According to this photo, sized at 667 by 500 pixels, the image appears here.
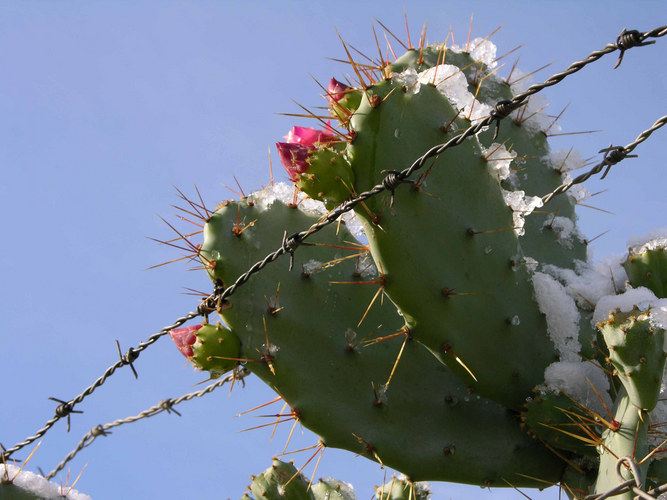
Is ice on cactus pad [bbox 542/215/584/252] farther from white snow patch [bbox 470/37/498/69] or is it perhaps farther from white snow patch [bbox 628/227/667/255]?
white snow patch [bbox 470/37/498/69]

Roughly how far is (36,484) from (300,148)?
113 cm

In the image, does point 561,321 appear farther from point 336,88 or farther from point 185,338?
point 185,338

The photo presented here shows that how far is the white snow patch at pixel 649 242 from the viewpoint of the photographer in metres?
1.63

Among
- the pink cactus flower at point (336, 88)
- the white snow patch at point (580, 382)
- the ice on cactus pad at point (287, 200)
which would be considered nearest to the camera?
the white snow patch at point (580, 382)

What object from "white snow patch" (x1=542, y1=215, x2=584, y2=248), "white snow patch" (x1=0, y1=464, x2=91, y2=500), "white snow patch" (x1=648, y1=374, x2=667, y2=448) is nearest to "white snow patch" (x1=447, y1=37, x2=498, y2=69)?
"white snow patch" (x1=542, y1=215, x2=584, y2=248)

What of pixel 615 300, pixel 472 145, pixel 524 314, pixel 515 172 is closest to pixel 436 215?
pixel 472 145

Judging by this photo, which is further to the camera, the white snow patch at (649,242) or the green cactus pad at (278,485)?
the green cactus pad at (278,485)

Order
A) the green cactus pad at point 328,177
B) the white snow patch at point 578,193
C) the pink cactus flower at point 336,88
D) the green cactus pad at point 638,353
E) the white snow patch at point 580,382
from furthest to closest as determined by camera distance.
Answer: the white snow patch at point 578,193
the pink cactus flower at point 336,88
the white snow patch at point 580,382
the green cactus pad at point 328,177
the green cactus pad at point 638,353

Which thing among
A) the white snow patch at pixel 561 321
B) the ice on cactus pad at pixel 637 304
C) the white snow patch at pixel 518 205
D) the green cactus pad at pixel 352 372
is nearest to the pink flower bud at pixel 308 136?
the green cactus pad at pixel 352 372

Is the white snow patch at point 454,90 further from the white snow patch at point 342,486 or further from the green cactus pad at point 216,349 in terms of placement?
the white snow patch at point 342,486

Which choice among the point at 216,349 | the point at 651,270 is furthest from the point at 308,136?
the point at 651,270

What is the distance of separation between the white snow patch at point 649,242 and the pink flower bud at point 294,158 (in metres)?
0.78

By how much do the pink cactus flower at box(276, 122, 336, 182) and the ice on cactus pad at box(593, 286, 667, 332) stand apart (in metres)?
0.68

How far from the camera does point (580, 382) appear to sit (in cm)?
157
